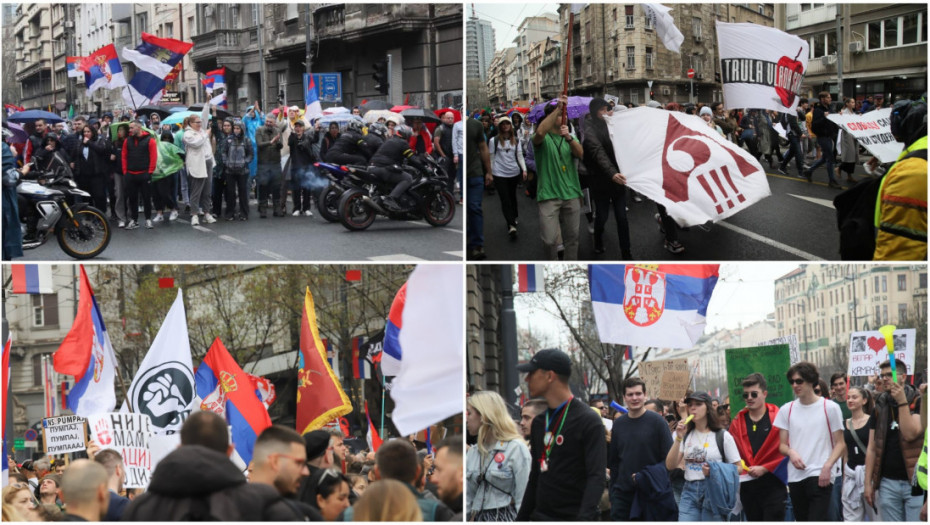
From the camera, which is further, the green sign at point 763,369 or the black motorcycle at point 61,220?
the black motorcycle at point 61,220

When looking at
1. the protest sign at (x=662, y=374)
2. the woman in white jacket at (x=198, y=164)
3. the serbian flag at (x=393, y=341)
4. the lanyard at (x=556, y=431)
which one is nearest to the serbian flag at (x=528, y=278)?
the protest sign at (x=662, y=374)

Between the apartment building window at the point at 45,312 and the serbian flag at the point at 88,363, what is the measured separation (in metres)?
35.8

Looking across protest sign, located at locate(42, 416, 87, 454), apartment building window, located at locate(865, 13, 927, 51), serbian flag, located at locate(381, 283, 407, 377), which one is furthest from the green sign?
apartment building window, located at locate(865, 13, 927, 51)

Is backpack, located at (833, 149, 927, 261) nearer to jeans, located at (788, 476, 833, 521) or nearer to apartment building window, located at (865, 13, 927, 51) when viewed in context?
jeans, located at (788, 476, 833, 521)

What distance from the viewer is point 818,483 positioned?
7.23m

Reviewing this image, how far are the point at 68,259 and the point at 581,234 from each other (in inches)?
226

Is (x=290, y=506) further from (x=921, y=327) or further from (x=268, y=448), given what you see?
(x=921, y=327)

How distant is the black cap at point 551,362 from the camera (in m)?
5.68

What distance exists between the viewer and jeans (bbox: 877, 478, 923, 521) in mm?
6896

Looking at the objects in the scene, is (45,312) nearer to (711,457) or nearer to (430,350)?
(711,457)

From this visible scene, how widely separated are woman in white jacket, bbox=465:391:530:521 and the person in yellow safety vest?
7.83 feet

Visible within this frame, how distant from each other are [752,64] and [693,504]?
3.87 m

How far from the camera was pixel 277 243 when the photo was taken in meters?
12.5

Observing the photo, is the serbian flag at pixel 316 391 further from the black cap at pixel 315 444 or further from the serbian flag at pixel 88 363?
the black cap at pixel 315 444
